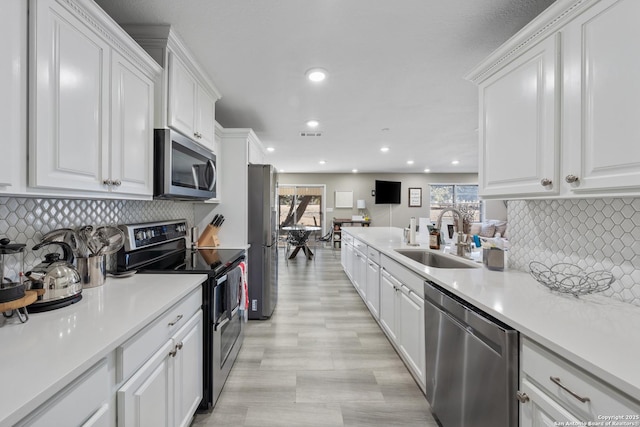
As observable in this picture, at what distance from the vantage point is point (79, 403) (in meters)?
0.78

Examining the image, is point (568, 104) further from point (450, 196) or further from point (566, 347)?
point (450, 196)

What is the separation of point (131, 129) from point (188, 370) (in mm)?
1309

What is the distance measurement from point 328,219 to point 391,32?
25.0 ft

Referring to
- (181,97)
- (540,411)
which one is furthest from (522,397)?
(181,97)

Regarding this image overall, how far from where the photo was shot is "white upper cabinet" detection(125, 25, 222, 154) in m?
1.69

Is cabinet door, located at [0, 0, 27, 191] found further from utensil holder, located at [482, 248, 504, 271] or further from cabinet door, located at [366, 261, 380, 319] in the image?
cabinet door, located at [366, 261, 380, 319]

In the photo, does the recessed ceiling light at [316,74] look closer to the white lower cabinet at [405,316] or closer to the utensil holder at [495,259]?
the white lower cabinet at [405,316]

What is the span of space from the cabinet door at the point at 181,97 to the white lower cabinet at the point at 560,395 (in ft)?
6.99

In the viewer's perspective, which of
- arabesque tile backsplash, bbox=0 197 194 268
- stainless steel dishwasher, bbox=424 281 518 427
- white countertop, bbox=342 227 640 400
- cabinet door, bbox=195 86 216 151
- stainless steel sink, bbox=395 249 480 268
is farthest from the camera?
stainless steel sink, bbox=395 249 480 268

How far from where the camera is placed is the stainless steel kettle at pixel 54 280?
109 centimetres

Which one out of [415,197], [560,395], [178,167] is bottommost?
[560,395]

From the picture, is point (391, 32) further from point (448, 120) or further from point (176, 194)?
point (448, 120)

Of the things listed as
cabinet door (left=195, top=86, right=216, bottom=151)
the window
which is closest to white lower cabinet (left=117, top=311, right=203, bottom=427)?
cabinet door (left=195, top=86, right=216, bottom=151)

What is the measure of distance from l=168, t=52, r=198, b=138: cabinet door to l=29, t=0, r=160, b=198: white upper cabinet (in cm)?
15
